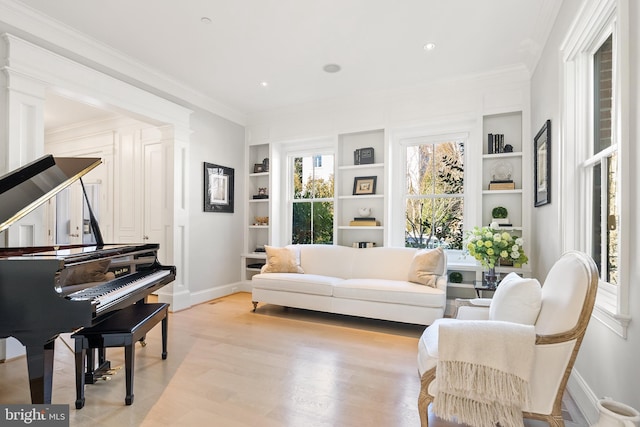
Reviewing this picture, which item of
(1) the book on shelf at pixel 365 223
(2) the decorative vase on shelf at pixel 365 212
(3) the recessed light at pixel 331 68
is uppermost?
(3) the recessed light at pixel 331 68

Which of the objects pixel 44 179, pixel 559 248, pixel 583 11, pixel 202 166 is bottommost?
pixel 559 248

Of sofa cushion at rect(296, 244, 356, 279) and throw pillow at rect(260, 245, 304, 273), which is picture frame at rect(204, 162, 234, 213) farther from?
sofa cushion at rect(296, 244, 356, 279)

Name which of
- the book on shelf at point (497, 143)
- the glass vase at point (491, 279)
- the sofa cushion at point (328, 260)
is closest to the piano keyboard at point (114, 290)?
the sofa cushion at point (328, 260)

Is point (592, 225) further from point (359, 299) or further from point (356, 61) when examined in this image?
point (356, 61)

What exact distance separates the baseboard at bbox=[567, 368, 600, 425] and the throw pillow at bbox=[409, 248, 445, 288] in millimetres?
1475

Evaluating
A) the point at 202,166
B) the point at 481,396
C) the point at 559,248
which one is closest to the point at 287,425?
the point at 481,396

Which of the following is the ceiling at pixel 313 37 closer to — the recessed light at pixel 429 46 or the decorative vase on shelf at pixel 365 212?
the recessed light at pixel 429 46

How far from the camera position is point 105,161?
18.0 feet

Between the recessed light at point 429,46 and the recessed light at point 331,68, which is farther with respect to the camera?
the recessed light at point 331,68

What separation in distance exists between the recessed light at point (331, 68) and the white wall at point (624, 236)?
1.95 meters

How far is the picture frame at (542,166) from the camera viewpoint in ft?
9.45

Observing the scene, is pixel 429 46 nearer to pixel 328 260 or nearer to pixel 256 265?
pixel 328 260

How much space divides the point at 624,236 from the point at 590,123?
42.6 inches

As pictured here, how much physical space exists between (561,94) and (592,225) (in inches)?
38.8
